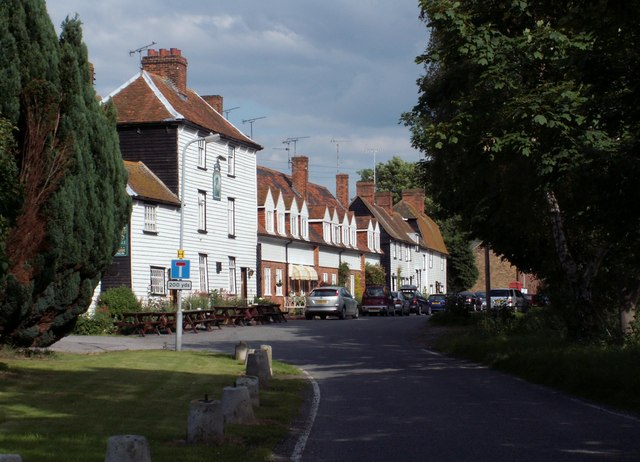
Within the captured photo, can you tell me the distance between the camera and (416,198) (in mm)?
105688

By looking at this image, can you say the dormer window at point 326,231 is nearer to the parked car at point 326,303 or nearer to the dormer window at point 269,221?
the dormer window at point 269,221

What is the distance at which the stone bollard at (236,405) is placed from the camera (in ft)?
41.4

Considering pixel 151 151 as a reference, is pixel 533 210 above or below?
below

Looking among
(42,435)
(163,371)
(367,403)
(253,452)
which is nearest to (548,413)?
(367,403)

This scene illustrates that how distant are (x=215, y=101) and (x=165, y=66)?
543cm

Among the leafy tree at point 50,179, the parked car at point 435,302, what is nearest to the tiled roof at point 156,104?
the leafy tree at point 50,179

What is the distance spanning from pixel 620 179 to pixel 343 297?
40.8m

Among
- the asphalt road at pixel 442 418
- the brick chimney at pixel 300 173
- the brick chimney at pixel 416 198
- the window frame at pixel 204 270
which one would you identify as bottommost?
the asphalt road at pixel 442 418

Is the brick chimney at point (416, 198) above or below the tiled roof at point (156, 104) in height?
above

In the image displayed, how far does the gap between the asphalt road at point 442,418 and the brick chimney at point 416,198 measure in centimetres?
7911

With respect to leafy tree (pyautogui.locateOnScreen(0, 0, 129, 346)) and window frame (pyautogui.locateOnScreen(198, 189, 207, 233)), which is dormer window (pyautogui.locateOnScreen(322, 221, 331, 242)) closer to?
window frame (pyautogui.locateOnScreen(198, 189, 207, 233))

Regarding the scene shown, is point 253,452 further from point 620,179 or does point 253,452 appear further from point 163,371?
point 163,371

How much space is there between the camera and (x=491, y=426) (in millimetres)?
12773

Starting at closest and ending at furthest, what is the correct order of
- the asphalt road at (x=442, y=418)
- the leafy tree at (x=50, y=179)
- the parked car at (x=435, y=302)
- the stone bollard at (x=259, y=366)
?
the asphalt road at (x=442, y=418) → the stone bollard at (x=259, y=366) → the leafy tree at (x=50, y=179) → the parked car at (x=435, y=302)
